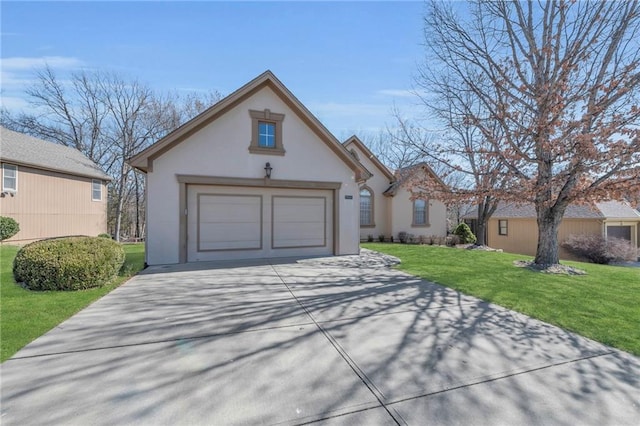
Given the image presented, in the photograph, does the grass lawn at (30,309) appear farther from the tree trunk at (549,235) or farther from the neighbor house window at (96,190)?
the neighbor house window at (96,190)

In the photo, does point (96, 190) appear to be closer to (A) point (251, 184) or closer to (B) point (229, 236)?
(B) point (229, 236)

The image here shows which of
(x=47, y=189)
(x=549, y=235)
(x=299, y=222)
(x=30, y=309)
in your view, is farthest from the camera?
(x=47, y=189)

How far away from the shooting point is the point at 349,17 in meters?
9.39

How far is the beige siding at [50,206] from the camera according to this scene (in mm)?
14297

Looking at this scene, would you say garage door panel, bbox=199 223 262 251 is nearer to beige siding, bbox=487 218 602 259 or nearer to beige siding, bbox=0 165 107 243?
beige siding, bbox=0 165 107 243

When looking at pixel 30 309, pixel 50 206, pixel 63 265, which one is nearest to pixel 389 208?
pixel 63 265

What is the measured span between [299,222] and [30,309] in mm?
7192

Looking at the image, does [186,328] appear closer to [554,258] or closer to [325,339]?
[325,339]

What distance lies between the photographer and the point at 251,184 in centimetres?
978

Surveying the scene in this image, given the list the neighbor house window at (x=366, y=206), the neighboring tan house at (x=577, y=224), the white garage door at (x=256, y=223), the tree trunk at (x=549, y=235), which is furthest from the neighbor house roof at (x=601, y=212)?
the white garage door at (x=256, y=223)

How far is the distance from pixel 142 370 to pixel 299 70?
12783 mm

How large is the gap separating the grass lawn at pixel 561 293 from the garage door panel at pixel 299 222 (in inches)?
128

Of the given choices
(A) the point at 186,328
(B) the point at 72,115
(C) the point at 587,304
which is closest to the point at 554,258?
(C) the point at 587,304

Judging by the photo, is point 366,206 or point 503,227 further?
point 503,227
